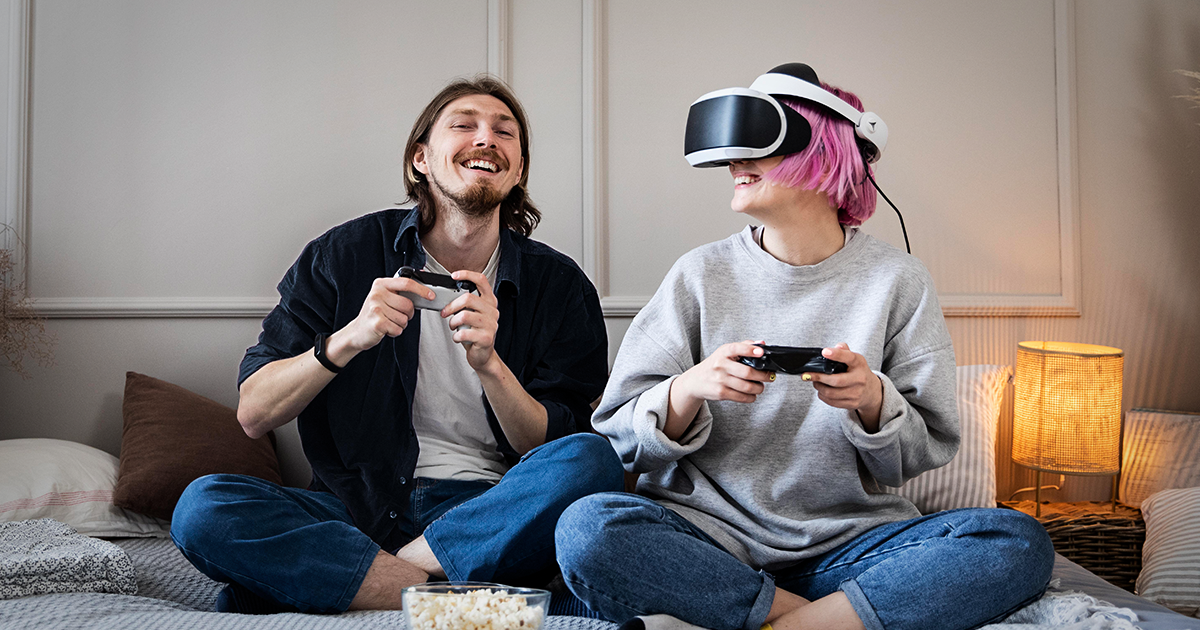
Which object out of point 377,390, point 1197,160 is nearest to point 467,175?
point 377,390

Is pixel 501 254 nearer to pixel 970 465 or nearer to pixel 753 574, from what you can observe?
pixel 753 574

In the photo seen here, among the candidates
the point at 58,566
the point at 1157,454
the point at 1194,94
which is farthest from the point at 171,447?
the point at 1194,94

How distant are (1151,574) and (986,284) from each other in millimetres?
965

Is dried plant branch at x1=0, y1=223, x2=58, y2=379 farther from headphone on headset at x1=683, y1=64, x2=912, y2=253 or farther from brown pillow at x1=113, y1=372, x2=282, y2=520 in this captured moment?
headphone on headset at x1=683, y1=64, x2=912, y2=253

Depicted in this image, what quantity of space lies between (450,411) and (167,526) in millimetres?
792

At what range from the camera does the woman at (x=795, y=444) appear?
3.80 feet

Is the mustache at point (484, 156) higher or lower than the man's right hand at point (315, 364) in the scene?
higher

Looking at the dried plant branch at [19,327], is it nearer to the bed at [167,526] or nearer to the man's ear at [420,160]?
the bed at [167,526]

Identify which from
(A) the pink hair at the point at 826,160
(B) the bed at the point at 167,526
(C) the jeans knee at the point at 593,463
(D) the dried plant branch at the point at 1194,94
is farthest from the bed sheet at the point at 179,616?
(D) the dried plant branch at the point at 1194,94

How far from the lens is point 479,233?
5.65 ft

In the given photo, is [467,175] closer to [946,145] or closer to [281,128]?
[281,128]

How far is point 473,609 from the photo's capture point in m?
0.84

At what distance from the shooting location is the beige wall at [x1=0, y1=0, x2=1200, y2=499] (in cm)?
218

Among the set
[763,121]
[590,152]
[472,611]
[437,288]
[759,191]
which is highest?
[590,152]
